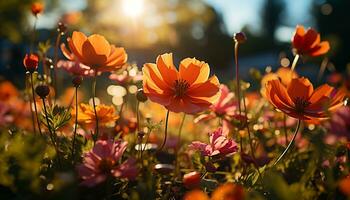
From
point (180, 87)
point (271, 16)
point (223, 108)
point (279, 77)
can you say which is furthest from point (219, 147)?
point (271, 16)

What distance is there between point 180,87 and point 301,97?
30 centimetres

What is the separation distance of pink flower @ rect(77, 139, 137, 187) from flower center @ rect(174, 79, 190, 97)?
0.26 metres

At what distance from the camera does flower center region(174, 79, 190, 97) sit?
1.18 metres

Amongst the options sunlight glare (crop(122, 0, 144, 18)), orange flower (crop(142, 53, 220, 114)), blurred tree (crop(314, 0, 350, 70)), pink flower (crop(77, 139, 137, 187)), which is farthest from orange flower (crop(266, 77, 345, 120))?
blurred tree (crop(314, 0, 350, 70))

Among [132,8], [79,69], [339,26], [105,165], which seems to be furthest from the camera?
[339,26]

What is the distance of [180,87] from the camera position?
1188 millimetres

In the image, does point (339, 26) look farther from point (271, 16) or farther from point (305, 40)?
point (271, 16)

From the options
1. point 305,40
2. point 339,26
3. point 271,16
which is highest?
point 305,40

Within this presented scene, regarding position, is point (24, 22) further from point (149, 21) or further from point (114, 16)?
point (149, 21)

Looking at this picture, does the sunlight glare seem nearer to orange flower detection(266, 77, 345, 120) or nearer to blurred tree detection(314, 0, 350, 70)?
blurred tree detection(314, 0, 350, 70)

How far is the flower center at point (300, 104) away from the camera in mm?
1150

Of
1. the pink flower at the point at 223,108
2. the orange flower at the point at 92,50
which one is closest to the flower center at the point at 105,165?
the orange flower at the point at 92,50

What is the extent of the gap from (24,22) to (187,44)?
479 inches

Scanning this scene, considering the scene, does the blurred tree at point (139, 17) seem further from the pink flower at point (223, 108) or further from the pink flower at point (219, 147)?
the pink flower at point (219, 147)
